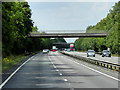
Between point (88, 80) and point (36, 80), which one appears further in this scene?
point (36, 80)

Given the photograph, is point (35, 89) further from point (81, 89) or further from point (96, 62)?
point (96, 62)

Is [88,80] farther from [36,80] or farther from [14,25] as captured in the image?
[14,25]

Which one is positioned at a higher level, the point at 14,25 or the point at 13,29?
the point at 14,25

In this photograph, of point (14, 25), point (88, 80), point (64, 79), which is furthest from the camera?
point (14, 25)

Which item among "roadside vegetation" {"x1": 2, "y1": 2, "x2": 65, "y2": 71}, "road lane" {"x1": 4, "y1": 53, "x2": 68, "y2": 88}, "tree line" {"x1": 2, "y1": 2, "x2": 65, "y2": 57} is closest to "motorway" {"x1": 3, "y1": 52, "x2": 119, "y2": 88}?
"road lane" {"x1": 4, "y1": 53, "x2": 68, "y2": 88}

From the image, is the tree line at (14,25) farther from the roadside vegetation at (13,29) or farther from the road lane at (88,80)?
the road lane at (88,80)

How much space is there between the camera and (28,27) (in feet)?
257

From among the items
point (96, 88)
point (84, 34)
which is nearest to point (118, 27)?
point (84, 34)

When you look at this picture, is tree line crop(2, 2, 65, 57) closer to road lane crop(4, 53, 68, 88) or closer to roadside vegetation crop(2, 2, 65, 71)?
roadside vegetation crop(2, 2, 65, 71)

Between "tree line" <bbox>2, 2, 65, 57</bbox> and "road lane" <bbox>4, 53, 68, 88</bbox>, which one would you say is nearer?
"road lane" <bbox>4, 53, 68, 88</bbox>

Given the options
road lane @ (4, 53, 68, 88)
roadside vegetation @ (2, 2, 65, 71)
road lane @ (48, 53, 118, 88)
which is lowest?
road lane @ (48, 53, 118, 88)

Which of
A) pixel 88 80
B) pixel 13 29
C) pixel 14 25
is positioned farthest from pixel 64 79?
pixel 14 25

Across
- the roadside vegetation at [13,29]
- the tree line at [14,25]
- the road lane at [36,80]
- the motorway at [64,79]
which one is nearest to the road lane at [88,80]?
the motorway at [64,79]

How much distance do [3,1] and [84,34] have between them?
5061cm
